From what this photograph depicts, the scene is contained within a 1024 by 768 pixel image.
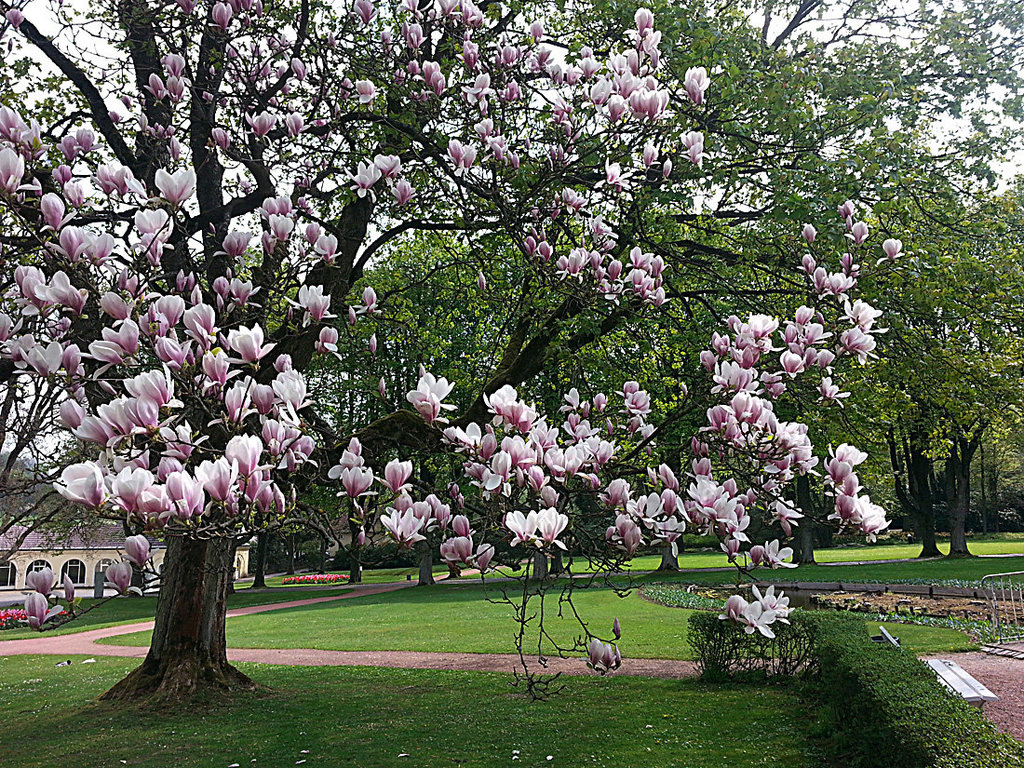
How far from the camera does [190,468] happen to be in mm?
2998

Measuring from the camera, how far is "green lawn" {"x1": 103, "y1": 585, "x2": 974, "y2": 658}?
43.2ft

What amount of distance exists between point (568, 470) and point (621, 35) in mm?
4885

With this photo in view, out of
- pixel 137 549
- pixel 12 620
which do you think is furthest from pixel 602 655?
pixel 12 620

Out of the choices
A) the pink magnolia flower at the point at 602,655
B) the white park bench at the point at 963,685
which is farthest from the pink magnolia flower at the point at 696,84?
the white park bench at the point at 963,685

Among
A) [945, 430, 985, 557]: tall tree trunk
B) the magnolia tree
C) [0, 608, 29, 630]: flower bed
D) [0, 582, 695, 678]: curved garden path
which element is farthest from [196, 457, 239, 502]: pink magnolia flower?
[945, 430, 985, 557]: tall tree trunk

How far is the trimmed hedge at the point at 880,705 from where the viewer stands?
419cm

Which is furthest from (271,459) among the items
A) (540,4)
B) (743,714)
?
(540,4)

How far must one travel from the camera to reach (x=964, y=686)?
22.6 feet

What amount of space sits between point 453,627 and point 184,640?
8779 millimetres

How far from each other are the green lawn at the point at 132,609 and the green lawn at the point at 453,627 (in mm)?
4517

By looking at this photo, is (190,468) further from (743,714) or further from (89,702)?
(89,702)

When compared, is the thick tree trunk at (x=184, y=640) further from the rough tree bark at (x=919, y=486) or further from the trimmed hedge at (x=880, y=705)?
the rough tree bark at (x=919, y=486)

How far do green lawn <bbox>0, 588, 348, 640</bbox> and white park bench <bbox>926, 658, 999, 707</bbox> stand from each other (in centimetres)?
2220

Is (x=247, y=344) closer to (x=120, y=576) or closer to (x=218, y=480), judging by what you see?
(x=218, y=480)
